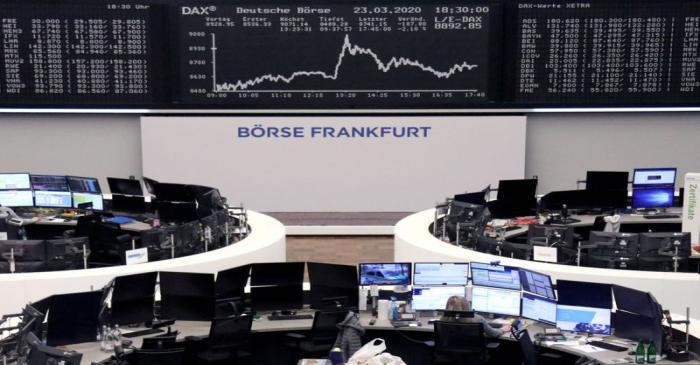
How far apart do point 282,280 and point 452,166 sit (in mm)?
6410

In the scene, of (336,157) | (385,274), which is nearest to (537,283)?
(385,274)

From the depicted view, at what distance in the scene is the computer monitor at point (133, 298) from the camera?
877 cm

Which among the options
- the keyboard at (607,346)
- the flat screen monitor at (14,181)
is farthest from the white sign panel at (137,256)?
the keyboard at (607,346)

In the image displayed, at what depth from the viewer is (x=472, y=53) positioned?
14.9 metres

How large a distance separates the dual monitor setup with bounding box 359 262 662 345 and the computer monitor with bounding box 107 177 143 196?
15.1 ft

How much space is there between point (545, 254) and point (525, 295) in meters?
1.28

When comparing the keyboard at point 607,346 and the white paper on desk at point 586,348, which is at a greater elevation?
the keyboard at point 607,346

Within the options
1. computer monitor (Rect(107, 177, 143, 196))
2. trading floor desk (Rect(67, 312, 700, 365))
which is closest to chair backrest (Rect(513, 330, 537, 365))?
trading floor desk (Rect(67, 312, 700, 365))

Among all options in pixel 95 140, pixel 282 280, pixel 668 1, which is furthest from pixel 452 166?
pixel 282 280

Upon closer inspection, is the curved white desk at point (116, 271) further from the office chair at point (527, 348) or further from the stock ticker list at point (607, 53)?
the stock ticker list at point (607, 53)

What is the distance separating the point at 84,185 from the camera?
1320 cm

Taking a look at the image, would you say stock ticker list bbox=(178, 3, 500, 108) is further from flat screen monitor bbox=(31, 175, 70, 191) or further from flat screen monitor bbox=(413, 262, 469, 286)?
flat screen monitor bbox=(413, 262, 469, 286)

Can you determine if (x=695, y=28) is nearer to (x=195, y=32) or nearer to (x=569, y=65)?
(x=569, y=65)

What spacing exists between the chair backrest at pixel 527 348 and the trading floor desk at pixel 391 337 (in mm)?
321
